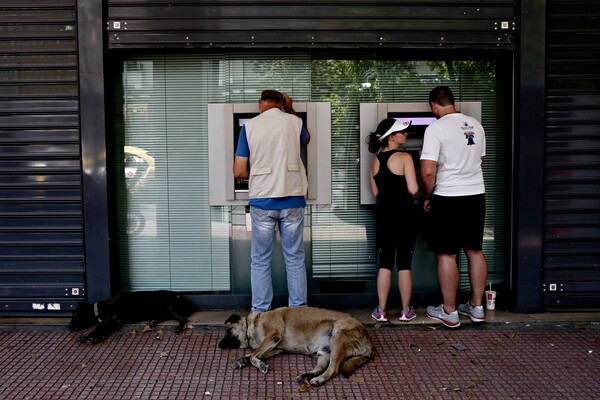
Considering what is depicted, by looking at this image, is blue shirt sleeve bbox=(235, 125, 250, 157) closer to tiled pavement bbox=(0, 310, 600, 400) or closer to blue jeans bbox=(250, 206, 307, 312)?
blue jeans bbox=(250, 206, 307, 312)

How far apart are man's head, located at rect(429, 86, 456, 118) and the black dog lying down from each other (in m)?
2.87

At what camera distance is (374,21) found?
5223 millimetres

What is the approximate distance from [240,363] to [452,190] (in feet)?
7.48

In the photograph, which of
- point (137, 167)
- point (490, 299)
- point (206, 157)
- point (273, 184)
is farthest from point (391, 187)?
point (137, 167)

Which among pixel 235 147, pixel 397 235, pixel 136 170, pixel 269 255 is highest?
pixel 235 147

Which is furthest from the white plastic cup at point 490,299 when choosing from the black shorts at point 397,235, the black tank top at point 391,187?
the black tank top at point 391,187

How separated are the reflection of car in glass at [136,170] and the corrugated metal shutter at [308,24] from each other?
1.00 meters

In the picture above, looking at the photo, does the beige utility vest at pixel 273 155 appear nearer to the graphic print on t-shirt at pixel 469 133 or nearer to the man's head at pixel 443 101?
the man's head at pixel 443 101

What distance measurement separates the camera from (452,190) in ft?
16.2

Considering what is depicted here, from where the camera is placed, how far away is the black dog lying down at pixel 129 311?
16.4ft

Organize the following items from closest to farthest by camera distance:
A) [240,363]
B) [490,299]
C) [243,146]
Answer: [240,363]
[243,146]
[490,299]

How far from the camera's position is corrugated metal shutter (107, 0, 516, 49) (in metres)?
5.18

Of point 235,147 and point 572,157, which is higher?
point 235,147

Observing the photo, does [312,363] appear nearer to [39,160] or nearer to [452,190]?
[452,190]
